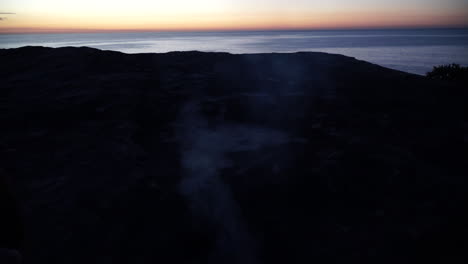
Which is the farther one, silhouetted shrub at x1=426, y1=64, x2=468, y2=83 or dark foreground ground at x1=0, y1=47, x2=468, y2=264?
silhouetted shrub at x1=426, y1=64, x2=468, y2=83

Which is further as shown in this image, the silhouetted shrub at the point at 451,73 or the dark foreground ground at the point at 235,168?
the silhouetted shrub at the point at 451,73

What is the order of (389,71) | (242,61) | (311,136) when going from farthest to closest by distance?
(242,61), (389,71), (311,136)

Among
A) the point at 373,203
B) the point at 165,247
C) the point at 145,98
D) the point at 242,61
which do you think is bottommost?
the point at 165,247

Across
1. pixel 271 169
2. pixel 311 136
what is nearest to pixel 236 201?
pixel 271 169

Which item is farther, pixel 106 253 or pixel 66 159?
pixel 66 159

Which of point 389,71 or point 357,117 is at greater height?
point 389,71

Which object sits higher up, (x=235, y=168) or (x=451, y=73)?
(x=451, y=73)

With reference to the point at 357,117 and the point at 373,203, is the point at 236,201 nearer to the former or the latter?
the point at 373,203

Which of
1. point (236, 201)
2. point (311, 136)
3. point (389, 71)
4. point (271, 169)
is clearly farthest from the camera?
point (389, 71)
